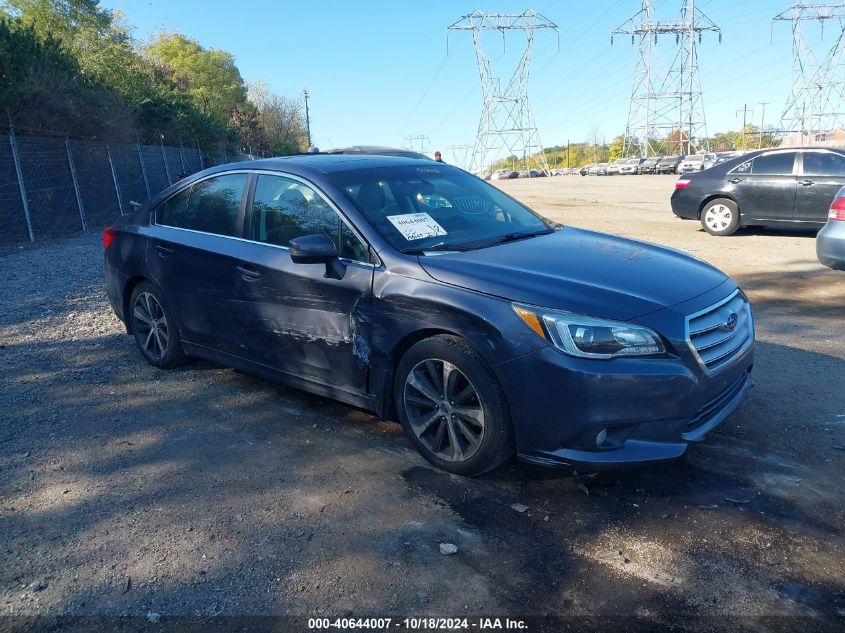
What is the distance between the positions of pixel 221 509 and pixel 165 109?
27.2 meters

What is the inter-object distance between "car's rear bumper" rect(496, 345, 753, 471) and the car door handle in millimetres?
1893

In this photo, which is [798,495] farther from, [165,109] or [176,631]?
[165,109]

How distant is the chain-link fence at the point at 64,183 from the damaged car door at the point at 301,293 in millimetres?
11907

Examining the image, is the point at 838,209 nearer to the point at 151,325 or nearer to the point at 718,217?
the point at 718,217

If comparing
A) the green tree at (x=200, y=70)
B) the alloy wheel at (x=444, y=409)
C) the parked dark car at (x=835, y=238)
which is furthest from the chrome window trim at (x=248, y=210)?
the green tree at (x=200, y=70)

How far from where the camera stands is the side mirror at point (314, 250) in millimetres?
3830

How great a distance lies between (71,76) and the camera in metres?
18.5

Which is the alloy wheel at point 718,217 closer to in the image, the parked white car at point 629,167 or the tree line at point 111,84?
the tree line at point 111,84

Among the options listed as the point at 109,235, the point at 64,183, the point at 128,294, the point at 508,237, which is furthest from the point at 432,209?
the point at 64,183

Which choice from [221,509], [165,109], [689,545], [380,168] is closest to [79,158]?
[165,109]

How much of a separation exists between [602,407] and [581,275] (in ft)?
2.51

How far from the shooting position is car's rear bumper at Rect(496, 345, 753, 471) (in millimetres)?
3098

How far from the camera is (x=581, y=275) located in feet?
11.6

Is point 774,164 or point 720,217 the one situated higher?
point 774,164
